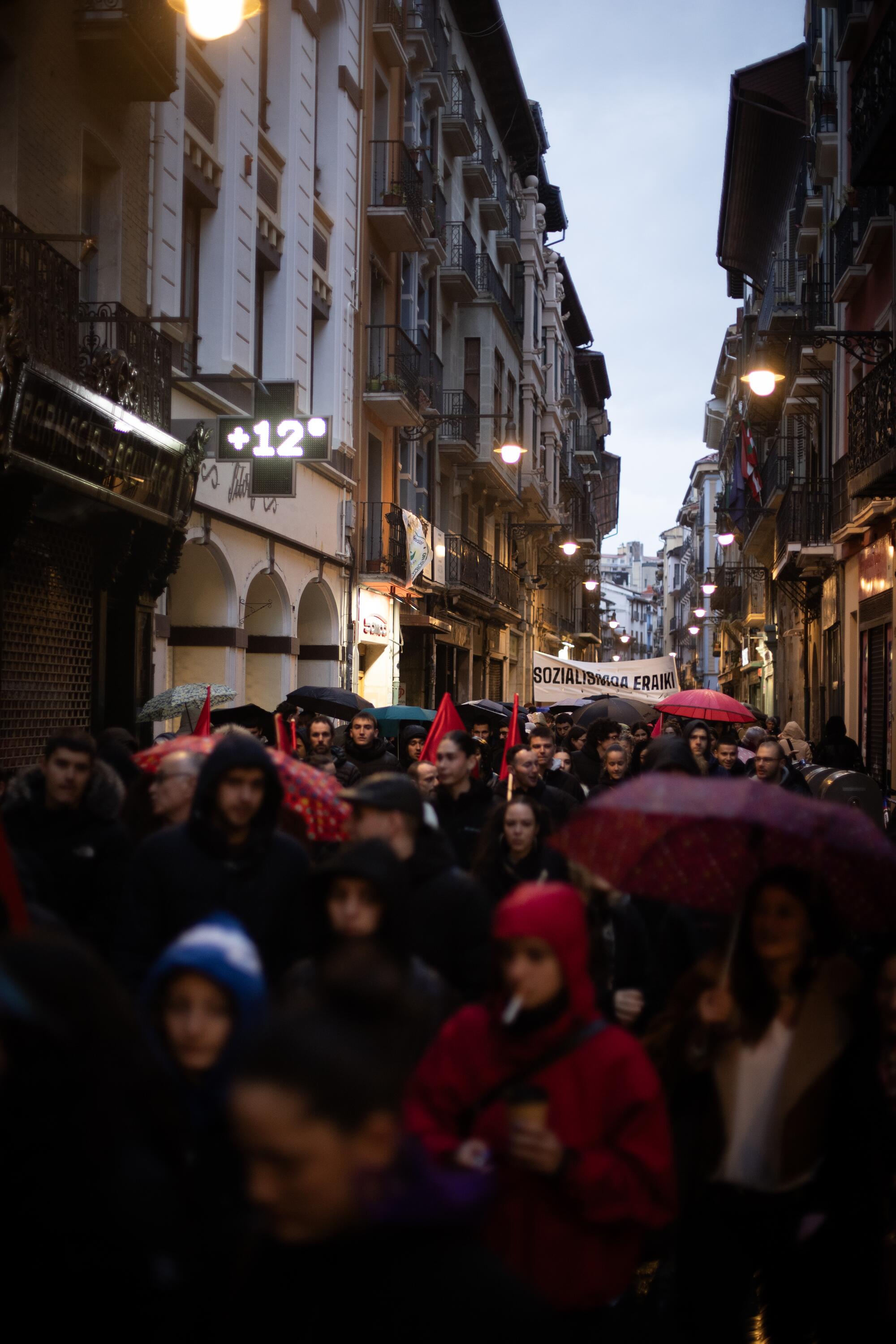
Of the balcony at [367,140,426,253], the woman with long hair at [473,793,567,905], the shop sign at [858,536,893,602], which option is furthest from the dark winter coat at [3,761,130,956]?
the balcony at [367,140,426,253]

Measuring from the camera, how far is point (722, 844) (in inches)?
177

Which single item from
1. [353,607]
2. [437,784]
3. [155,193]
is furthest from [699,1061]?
[353,607]

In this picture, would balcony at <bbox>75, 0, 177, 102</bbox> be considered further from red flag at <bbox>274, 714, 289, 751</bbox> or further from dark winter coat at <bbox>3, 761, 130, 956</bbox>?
dark winter coat at <bbox>3, 761, 130, 956</bbox>

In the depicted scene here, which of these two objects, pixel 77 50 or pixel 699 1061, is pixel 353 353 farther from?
pixel 699 1061

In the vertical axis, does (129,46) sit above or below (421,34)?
below

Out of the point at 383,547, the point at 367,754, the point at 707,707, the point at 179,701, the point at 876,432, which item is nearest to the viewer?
the point at 367,754

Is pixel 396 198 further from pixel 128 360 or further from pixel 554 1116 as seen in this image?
pixel 554 1116

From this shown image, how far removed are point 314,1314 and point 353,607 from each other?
21.4m

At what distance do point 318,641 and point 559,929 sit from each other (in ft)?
64.2

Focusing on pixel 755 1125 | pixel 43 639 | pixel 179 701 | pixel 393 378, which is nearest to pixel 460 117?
pixel 393 378

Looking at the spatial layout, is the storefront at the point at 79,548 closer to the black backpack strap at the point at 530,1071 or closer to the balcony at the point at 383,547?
the black backpack strap at the point at 530,1071

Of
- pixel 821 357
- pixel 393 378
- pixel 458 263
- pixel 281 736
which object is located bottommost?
pixel 281 736

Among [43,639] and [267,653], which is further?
[267,653]

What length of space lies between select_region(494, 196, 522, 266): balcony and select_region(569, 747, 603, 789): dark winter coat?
27.8 meters
